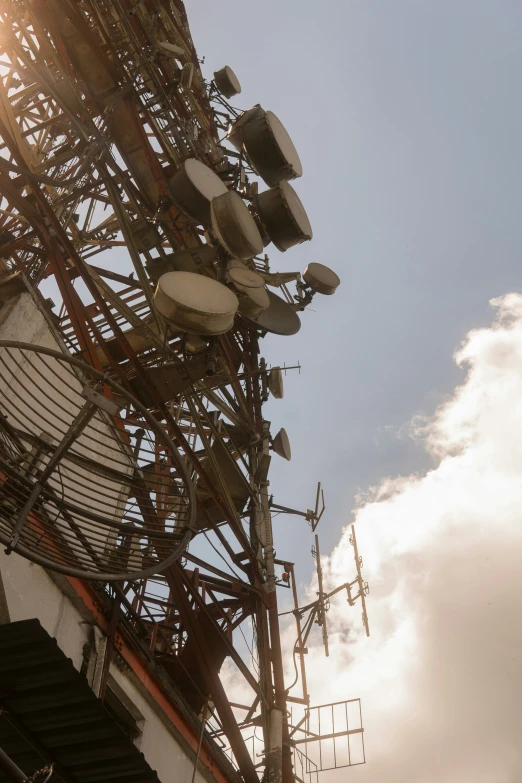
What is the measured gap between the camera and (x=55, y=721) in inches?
270

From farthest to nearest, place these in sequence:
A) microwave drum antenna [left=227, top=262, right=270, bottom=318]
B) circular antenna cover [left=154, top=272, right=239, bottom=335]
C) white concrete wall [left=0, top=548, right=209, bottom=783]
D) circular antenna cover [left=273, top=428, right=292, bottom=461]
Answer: circular antenna cover [left=273, top=428, right=292, bottom=461], microwave drum antenna [left=227, top=262, right=270, bottom=318], circular antenna cover [left=154, top=272, right=239, bottom=335], white concrete wall [left=0, top=548, right=209, bottom=783]

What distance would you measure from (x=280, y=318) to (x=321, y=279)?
1020 mm

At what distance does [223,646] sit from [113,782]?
3111 mm

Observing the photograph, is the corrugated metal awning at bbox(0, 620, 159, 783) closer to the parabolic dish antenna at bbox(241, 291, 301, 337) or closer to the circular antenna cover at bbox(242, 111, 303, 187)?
the parabolic dish antenna at bbox(241, 291, 301, 337)

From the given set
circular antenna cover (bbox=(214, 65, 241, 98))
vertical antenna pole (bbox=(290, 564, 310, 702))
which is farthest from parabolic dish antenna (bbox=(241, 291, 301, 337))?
circular antenna cover (bbox=(214, 65, 241, 98))

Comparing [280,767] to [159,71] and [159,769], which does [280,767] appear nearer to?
[159,769]

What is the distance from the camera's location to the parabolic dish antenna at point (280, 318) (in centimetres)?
1093

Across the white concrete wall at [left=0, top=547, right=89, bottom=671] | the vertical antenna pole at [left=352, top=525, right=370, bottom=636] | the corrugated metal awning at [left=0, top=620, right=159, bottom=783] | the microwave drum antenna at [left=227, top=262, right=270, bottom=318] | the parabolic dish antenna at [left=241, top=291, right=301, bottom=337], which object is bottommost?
the corrugated metal awning at [left=0, top=620, right=159, bottom=783]

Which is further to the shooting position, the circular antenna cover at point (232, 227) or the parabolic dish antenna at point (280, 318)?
the parabolic dish antenna at point (280, 318)

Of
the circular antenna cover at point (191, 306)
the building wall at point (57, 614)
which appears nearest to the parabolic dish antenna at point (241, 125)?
the circular antenna cover at point (191, 306)

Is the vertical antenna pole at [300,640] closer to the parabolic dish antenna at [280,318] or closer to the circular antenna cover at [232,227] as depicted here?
the parabolic dish antenna at [280,318]

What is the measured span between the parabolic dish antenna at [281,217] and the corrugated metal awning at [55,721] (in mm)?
6564

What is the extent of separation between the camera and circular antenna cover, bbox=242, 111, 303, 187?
10.9m

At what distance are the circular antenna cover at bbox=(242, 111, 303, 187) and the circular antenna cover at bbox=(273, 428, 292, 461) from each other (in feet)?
18.4
